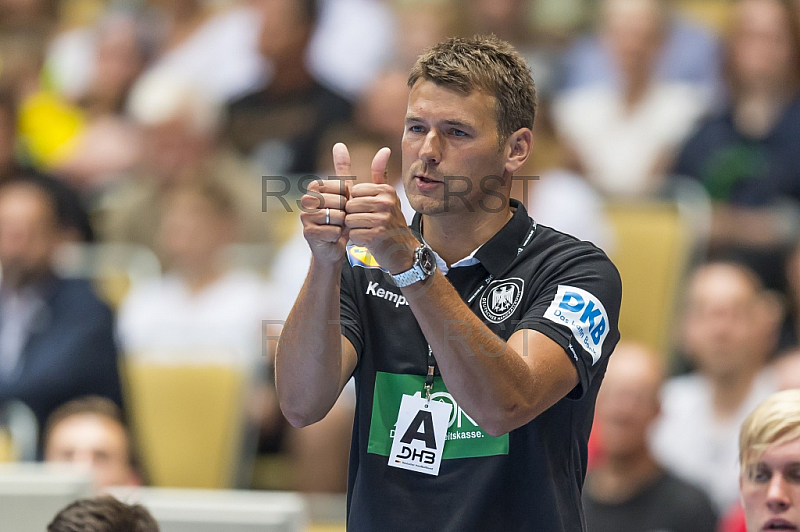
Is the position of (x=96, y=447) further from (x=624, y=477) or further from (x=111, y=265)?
(x=624, y=477)

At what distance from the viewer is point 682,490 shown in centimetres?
425

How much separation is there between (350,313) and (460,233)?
0.94ft

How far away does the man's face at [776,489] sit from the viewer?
101 inches

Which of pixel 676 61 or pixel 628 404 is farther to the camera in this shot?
pixel 676 61

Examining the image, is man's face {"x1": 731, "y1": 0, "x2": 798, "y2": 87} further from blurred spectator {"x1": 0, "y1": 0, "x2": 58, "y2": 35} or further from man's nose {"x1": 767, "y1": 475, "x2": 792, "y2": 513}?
blurred spectator {"x1": 0, "y1": 0, "x2": 58, "y2": 35}

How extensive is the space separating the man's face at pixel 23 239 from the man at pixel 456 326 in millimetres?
3364

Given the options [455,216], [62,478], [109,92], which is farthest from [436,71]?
[109,92]

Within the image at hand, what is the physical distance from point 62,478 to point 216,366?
2178 mm

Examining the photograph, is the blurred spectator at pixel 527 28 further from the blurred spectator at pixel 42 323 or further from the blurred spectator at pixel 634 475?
the blurred spectator at pixel 42 323

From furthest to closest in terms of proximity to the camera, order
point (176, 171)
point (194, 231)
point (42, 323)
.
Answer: point (176, 171)
point (194, 231)
point (42, 323)

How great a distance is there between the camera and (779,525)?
258 centimetres

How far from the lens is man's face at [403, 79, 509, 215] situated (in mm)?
2256

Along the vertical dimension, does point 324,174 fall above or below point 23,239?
above

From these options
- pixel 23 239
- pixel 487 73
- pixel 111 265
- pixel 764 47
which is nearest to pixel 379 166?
pixel 487 73
